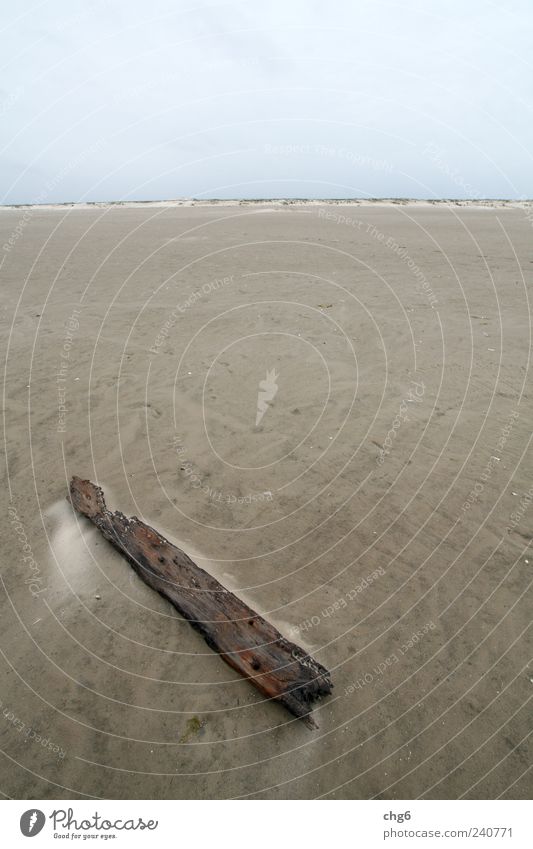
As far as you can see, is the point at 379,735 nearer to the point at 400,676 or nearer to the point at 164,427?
the point at 400,676

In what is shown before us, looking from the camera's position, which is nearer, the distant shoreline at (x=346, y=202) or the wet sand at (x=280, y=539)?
the wet sand at (x=280, y=539)

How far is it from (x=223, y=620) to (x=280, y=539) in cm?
138

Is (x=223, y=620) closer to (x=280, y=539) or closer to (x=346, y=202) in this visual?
(x=280, y=539)

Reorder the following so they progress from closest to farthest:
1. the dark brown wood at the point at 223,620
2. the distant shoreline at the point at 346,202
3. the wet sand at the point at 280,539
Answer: the wet sand at the point at 280,539 → the dark brown wood at the point at 223,620 → the distant shoreline at the point at 346,202

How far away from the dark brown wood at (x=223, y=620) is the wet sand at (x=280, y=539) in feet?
0.44

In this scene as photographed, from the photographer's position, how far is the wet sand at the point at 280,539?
3.39 meters

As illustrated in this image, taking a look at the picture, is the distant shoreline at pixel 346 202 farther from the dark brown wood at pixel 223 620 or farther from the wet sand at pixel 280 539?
the dark brown wood at pixel 223 620

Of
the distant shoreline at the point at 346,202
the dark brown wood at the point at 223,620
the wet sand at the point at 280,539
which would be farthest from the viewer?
the distant shoreline at the point at 346,202

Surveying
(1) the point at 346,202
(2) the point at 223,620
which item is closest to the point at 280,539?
(2) the point at 223,620

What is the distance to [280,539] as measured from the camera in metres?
5.25

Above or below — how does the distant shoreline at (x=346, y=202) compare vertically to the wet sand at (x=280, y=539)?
above

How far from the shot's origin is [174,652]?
13.2ft

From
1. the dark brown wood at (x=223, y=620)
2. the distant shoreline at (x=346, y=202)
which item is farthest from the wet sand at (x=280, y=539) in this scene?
the distant shoreline at (x=346, y=202)

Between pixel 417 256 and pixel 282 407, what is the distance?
13.3 meters
